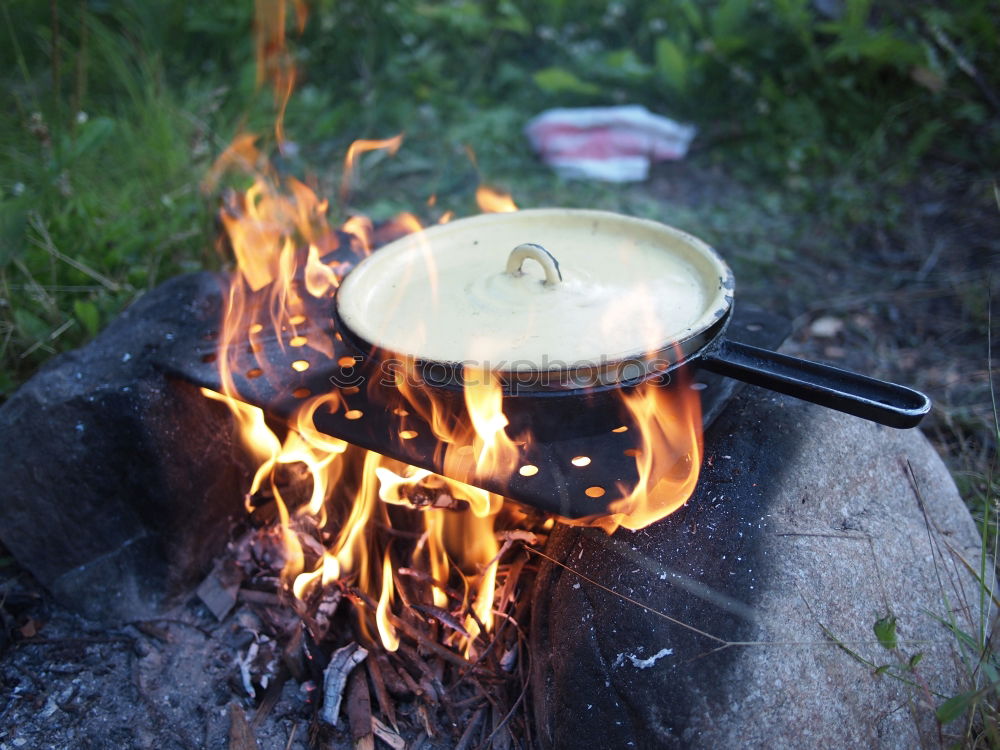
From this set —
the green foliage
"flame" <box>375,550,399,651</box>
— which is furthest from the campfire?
the green foliage

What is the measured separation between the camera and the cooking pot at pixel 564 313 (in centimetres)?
147

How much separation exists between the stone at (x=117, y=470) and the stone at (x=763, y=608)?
40.2 inches

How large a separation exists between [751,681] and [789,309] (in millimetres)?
2384

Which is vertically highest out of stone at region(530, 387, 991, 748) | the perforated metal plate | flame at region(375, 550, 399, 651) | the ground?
the perforated metal plate

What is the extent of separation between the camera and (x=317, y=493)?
2.03m

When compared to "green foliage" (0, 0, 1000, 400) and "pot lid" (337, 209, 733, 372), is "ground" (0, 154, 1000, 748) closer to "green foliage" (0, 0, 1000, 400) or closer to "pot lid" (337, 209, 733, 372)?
"green foliage" (0, 0, 1000, 400)

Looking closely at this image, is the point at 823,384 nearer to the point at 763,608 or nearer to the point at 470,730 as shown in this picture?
the point at 763,608

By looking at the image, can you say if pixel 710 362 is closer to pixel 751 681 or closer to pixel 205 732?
pixel 751 681

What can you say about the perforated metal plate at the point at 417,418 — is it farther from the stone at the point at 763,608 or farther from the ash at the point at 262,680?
the ash at the point at 262,680

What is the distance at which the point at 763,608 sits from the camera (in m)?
1.52

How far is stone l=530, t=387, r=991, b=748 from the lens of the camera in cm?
146

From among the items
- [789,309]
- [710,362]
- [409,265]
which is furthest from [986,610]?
[789,309]

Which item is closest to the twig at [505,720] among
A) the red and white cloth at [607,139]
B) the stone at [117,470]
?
the stone at [117,470]

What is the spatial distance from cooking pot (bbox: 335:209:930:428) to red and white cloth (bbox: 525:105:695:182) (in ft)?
8.60
